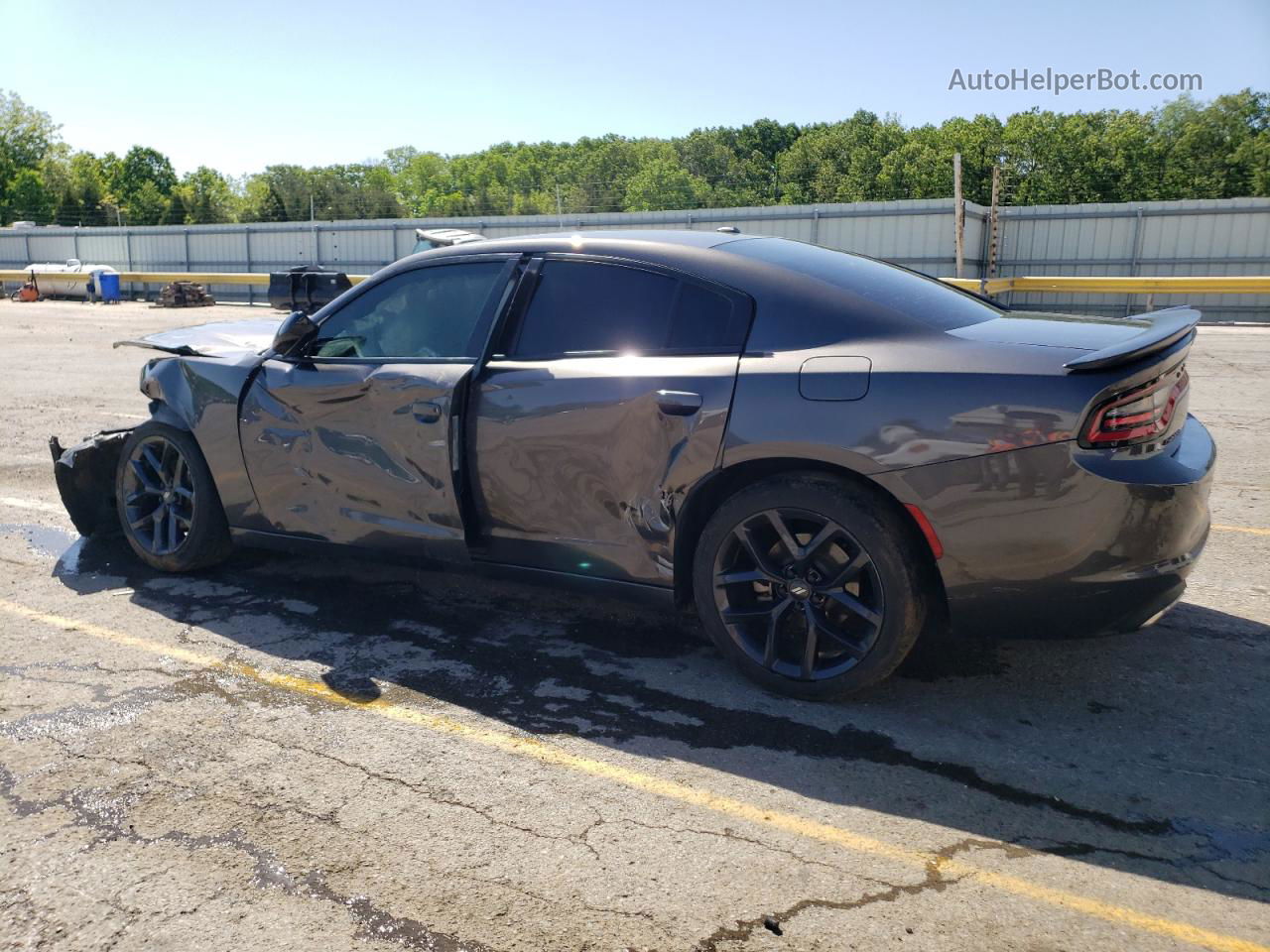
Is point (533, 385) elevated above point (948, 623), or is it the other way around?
point (533, 385)

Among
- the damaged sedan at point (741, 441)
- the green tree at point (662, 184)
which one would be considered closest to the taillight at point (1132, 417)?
the damaged sedan at point (741, 441)

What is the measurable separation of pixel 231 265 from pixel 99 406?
105ft

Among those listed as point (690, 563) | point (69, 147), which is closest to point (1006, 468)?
point (690, 563)

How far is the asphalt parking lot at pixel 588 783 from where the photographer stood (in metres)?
2.51

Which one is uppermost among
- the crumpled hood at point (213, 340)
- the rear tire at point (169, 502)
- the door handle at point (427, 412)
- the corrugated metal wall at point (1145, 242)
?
the corrugated metal wall at point (1145, 242)

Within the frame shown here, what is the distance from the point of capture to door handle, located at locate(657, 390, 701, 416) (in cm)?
368

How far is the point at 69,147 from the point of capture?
4070 inches

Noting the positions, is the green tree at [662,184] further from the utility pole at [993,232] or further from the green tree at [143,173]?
the green tree at [143,173]

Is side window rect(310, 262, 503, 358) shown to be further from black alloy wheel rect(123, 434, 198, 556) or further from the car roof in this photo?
black alloy wheel rect(123, 434, 198, 556)

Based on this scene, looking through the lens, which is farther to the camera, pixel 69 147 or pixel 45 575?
pixel 69 147

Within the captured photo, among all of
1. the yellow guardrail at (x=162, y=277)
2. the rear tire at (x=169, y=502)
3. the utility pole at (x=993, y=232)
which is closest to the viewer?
the rear tire at (x=169, y=502)

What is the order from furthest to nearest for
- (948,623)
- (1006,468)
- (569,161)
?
(569,161) < (948,623) < (1006,468)

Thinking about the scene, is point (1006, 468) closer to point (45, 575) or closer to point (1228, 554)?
point (1228, 554)

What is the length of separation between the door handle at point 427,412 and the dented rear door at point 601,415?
0.51 feet
